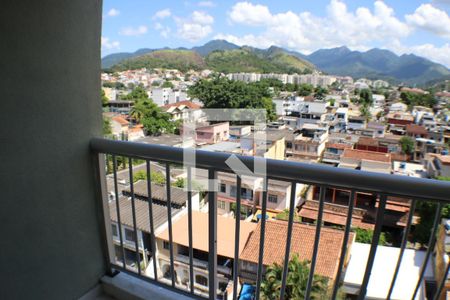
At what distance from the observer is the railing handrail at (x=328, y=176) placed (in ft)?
3.01

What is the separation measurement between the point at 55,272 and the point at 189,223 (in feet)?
2.55

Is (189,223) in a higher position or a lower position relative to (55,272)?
higher

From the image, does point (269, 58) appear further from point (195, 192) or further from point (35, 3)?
point (35, 3)

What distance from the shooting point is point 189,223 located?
1425 mm

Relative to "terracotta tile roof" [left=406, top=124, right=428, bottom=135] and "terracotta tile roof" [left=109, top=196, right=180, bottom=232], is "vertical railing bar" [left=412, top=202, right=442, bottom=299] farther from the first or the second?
"terracotta tile roof" [left=406, top=124, right=428, bottom=135]

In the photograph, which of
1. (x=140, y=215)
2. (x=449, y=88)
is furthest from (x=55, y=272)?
(x=449, y=88)

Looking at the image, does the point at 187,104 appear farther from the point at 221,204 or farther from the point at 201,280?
the point at 201,280

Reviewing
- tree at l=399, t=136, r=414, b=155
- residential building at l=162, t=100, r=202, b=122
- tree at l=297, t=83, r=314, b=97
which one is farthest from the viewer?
tree at l=297, t=83, r=314, b=97

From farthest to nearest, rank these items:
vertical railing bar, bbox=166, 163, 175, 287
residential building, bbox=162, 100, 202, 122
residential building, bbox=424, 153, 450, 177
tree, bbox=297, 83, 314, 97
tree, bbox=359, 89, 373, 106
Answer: tree, bbox=359, 89, 373, 106, tree, bbox=297, 83, 314, 97, residential building, bbox=162, 100, 202, 122, residential building, bbox=424, 153, 450, 177, vertical railing bar, bbox=166, 163, 175, 287

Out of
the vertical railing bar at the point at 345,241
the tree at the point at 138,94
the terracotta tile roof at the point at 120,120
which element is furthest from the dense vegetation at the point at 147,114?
the vertical railing bar at the point at 345,241

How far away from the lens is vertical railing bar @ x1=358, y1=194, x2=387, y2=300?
1031 millimetres

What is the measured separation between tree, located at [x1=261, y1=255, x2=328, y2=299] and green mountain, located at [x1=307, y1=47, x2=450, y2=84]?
134 cm

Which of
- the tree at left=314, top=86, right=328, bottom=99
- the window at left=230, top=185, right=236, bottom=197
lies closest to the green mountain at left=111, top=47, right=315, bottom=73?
the tree at left=314, top=86, right=328, bottom=99

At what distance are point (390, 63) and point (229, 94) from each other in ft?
4.16
